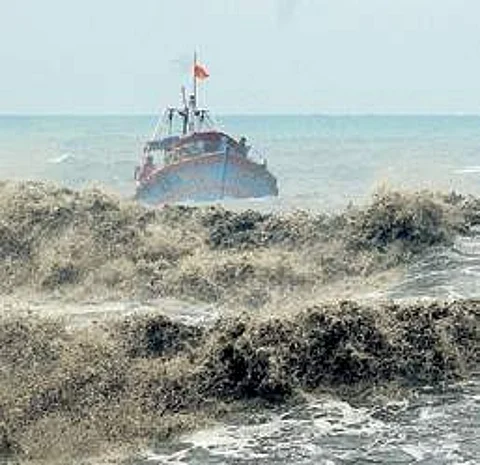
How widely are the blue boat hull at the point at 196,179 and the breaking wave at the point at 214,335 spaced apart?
19.7m

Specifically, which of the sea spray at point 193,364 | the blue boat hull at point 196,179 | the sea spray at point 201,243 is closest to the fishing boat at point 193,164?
the blue boat hull at point 196,179

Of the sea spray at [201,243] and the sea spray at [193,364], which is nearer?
the sea spray at [193,364]

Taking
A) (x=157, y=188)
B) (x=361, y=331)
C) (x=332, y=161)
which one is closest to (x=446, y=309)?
(x=361, y=331)

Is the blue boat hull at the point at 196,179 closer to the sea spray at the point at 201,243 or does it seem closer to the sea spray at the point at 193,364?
the sea spray at the point at 201,243

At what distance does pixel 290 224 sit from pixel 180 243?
235 cm

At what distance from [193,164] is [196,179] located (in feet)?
2.75

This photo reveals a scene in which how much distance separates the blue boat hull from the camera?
40.0 m

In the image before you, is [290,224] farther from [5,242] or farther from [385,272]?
[5,242]

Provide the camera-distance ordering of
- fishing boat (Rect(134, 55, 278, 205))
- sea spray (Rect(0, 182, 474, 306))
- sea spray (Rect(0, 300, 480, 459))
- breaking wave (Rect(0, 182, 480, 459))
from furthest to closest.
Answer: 1. fishing boat (Rect(134, 55, 278, 205))
2. sea spray (Rect(0, 182, 474, 306))
3. breaking wave (Rect(0, 182, 480, 459))
4. sea spray (Rect(0, 300, 480, 459))

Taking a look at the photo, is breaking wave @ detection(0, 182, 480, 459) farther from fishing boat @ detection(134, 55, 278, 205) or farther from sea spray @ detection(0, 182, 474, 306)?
fishing boat @ detection(134, 55, 278, 205)

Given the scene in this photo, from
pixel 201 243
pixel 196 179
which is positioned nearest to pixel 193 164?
pixel 196 179

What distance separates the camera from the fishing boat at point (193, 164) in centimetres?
3938

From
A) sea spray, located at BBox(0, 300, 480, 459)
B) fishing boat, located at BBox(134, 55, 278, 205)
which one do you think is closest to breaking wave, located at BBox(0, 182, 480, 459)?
sea spray, located at BBox(0, 300, 480, 459)

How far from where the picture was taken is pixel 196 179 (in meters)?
40.5
